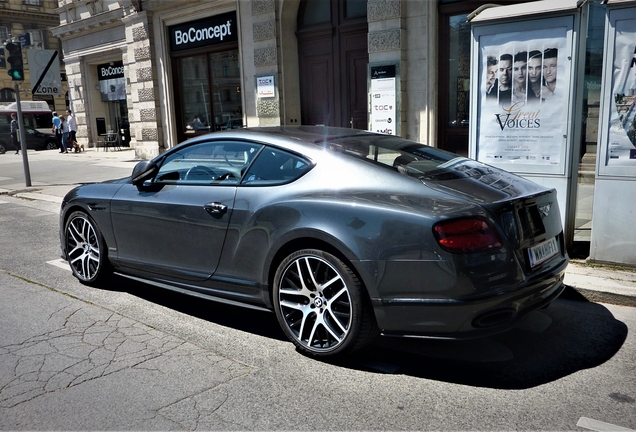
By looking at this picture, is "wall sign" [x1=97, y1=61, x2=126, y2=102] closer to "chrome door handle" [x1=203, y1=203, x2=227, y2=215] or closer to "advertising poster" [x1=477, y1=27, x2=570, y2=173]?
"advertising poster" [x1=477, y1=27, x2=570, y2=173]

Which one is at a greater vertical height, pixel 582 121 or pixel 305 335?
pixel 582 121

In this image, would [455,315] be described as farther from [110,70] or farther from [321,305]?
[110,70]

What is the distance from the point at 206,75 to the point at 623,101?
12.9 metres

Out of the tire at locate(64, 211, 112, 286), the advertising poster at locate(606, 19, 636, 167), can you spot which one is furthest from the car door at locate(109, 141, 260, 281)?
the advertising poster at locate(606, 19, 636, 167)

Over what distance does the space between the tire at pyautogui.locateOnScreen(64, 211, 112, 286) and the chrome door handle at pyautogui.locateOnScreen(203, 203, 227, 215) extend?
151 centimetres

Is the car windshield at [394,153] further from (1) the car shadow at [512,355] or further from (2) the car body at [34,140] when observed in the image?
(2) the car body at [34,140]

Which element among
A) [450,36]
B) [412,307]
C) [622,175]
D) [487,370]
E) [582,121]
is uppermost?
[450,36]

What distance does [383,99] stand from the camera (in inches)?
446

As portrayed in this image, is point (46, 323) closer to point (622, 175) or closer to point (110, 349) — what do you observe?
point (110, 349)

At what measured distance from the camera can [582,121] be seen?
594cm

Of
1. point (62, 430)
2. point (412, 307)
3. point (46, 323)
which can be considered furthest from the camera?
point (46, 323)

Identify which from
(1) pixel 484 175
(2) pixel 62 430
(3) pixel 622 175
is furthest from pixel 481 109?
(2) pixel 62 430

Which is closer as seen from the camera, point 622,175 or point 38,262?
point 622,175

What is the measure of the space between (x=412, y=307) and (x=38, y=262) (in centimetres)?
493
